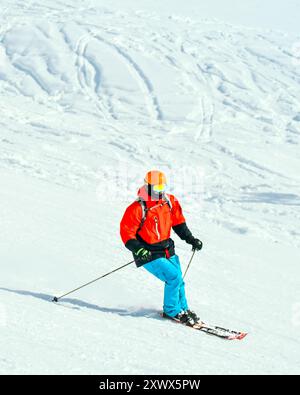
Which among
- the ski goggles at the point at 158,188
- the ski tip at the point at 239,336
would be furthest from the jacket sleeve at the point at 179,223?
the ski tip at the point at 239,336

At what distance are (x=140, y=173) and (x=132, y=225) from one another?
692 inches

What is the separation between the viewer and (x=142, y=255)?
5527 millimetres

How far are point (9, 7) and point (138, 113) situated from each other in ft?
66.4

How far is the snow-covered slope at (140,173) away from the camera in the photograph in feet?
16.0

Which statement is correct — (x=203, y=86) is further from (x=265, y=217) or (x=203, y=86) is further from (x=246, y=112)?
(x=265, y=217)

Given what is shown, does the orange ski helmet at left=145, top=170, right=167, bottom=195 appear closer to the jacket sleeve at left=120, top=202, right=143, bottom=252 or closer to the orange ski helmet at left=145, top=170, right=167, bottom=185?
the orange ski helmet at left=145, top=170, right=167, bottom=185

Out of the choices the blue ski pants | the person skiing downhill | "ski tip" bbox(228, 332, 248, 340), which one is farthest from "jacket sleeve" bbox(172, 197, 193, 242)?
"ski tip" bbox(228, 332, 248, 340)

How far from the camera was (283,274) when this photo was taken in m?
9.74

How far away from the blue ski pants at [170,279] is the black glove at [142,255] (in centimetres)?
20

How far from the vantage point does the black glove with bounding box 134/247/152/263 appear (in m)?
5.52

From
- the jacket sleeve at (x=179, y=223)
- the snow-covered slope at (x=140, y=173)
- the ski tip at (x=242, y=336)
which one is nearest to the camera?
the snow-covered slope at (x=140, y=173)

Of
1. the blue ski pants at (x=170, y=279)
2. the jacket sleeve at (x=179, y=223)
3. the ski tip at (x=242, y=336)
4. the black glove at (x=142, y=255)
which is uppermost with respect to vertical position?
the jacket sleeve at (x=179, y=223)

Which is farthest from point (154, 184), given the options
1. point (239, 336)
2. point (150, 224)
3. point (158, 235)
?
point (239, 336)

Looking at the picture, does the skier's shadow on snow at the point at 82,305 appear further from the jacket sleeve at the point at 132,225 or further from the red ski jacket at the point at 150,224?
the jacket sleeve at the point at 132,225
